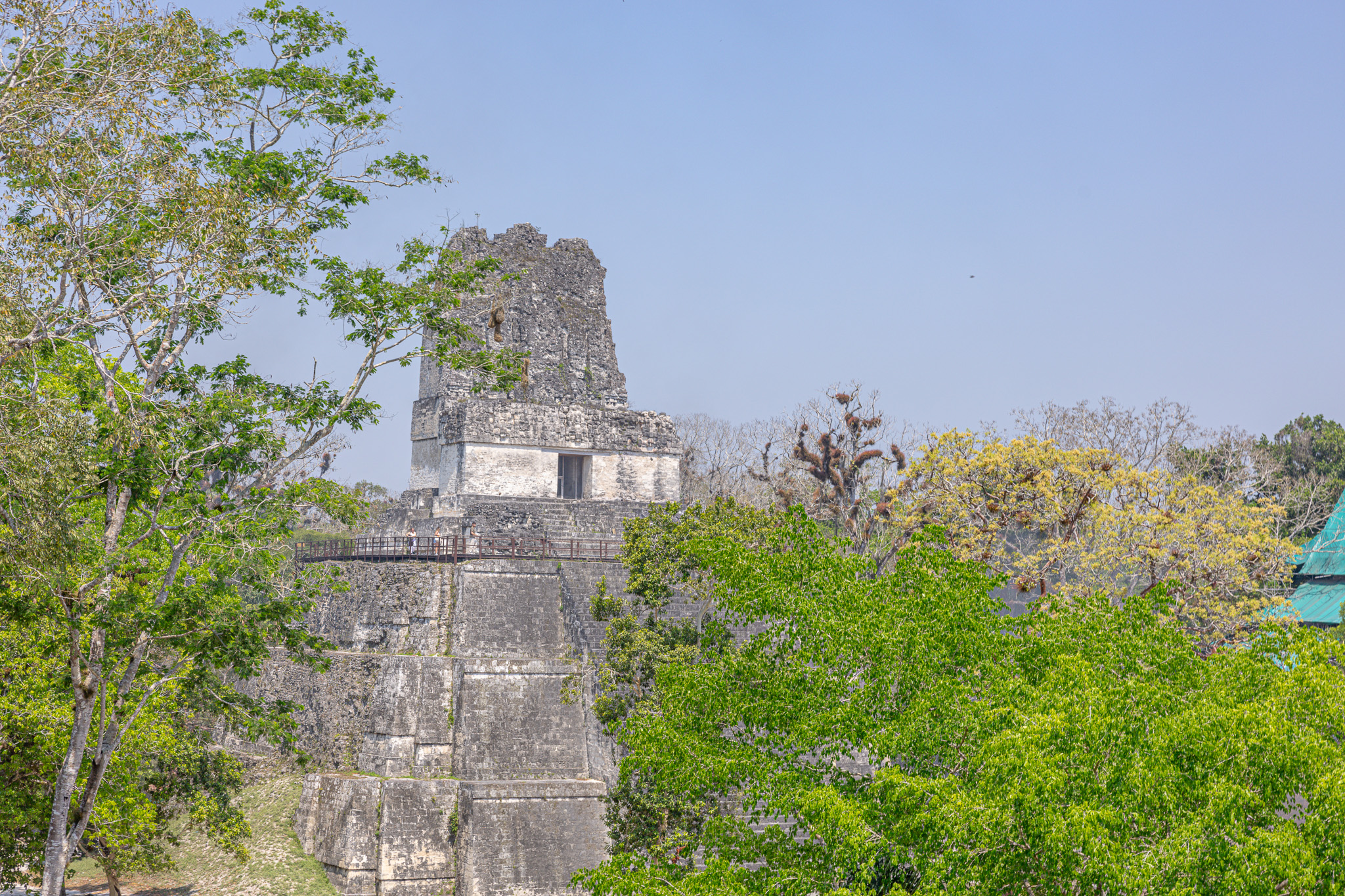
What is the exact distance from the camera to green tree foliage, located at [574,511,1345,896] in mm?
6211

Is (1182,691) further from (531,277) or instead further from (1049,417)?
(1049,417)

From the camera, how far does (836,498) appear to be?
78.6 ft

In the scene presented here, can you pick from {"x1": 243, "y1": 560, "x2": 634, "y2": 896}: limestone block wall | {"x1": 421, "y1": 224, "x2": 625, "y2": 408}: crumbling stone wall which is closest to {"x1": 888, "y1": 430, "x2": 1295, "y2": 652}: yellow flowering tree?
{"x1": 243, "y1": 560, "x2": 634, "y2": 896}: limestone block wall

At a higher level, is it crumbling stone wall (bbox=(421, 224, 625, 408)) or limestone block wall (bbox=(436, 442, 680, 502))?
crumbling stone wall (bbox=(421, 224, 625, 408))

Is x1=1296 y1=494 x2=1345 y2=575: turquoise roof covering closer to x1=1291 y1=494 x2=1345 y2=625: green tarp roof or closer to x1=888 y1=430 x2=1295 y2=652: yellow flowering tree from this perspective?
x1=1291 y1=494 x2=1345 y2=625: green tarp roof

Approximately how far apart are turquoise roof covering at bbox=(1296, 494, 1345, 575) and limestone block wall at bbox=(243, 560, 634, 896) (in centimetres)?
1692

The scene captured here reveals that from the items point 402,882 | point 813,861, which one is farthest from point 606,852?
point 813,861

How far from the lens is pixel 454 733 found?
16.3 meters

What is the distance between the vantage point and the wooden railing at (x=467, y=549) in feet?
61.9

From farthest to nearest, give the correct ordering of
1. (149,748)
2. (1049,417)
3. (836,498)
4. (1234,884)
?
(1049,417) → (836,498) → (149,748) → (1234,884)

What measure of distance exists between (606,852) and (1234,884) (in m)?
10.3

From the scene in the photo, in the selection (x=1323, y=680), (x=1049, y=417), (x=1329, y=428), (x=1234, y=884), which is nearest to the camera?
(x=1234, y=884)

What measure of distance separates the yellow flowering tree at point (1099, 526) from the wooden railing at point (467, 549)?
589cm

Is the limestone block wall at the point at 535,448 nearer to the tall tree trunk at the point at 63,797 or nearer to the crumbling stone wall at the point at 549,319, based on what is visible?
the crumbling stone wall at the point at 549,319
